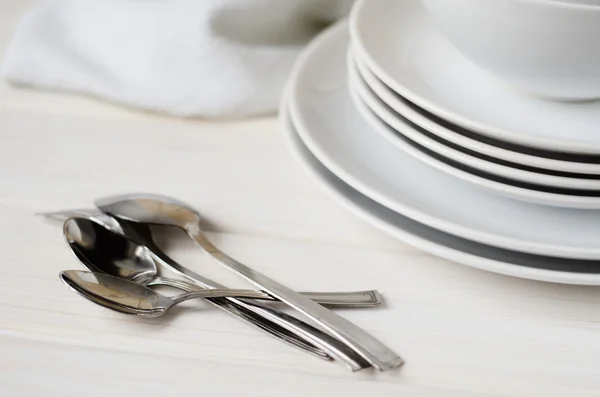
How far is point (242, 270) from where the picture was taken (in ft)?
1.40

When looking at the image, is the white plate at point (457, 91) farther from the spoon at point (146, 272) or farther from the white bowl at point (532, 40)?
the spoon at point (146, 272)

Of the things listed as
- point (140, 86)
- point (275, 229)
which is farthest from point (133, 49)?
point (275, 229)

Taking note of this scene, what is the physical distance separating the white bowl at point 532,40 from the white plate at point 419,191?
0.24 feet

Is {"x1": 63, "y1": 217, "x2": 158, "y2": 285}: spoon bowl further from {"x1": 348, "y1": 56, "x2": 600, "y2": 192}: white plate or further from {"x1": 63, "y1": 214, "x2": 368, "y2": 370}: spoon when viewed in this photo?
{"x1": 348, "y1": 56, "x2": 600, "y2": 192}: white plate

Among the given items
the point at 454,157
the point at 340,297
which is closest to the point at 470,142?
the point at 454,157

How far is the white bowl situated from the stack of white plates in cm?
3

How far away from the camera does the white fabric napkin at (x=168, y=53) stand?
2.00 feet

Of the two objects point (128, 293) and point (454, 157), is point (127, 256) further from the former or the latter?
point (454, 157)

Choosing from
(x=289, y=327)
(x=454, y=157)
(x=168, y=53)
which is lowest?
(x=289, y=327)

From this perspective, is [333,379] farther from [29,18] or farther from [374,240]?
[29,18]

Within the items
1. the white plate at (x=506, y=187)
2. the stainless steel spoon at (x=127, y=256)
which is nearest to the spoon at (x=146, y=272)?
the stainless steel spoon at (x=127, y=256)

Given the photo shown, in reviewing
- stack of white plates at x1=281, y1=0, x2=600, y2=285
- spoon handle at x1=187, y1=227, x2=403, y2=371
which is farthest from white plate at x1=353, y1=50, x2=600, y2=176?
spoon handle at x1=187, y1=227, x2=403, y2=371

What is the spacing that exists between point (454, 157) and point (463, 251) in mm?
54

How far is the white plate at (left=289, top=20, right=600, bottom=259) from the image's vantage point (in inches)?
15.9
